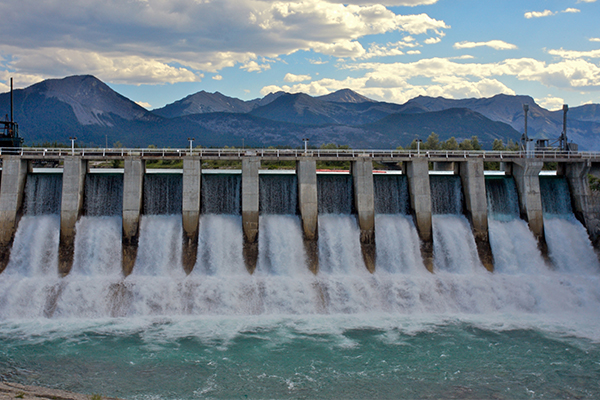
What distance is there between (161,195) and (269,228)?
10359 millimetres

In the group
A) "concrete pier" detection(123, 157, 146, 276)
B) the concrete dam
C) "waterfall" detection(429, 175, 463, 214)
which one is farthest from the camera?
"waterfall" detection(429, 175, 463, 214)

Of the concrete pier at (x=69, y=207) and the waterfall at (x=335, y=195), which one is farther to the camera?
the waterfall at (x=335, y=195)

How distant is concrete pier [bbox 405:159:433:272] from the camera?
43156 millimetres

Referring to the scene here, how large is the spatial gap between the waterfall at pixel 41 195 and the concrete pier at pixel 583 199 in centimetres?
4828

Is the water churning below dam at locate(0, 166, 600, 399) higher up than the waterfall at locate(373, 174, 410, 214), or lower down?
lower down

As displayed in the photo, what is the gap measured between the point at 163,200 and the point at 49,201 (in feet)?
32.1

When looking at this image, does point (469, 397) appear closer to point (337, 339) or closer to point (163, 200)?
point (337, 339)

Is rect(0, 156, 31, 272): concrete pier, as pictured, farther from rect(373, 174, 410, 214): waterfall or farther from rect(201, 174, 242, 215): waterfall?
rect(373, 174, 410, 214): waterfall

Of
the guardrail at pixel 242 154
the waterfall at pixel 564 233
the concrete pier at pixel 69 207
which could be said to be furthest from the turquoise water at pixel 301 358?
the guardrail at pixel 242 154

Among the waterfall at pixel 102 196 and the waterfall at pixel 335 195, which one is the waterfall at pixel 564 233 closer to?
the waterfall at pixel 335 195

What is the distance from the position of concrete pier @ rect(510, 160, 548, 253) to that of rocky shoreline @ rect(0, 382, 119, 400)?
126 feet

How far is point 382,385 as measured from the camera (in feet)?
85.7

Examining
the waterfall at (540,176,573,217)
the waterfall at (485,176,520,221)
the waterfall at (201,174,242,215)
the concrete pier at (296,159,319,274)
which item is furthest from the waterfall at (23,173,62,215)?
the waterfall at (540,176,573,217)

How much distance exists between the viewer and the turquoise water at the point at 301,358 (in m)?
25.7
